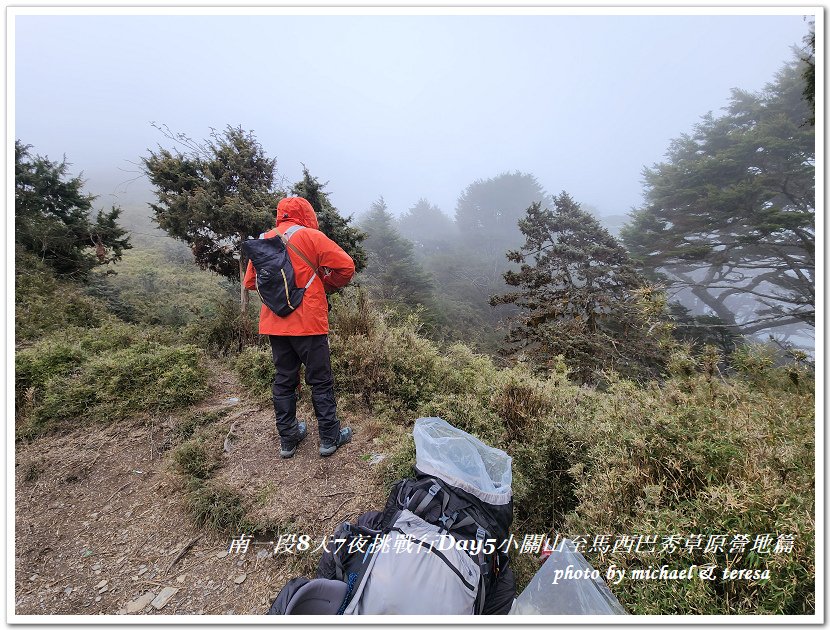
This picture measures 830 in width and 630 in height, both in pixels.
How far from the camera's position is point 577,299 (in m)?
8.29

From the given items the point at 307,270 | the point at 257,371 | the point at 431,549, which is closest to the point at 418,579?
the point at 431,549

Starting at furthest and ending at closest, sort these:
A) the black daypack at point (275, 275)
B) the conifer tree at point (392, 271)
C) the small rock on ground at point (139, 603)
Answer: the conifer tree at point (392, 271)
the black daypack at point (275, 275)
the small rock on ground at point (139, 603)

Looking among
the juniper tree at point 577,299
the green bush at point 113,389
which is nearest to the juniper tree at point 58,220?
the green bush at point 113,389

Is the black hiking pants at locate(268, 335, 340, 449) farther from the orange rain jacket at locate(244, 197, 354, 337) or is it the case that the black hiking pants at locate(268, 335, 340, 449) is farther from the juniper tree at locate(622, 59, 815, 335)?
the juniper tree at locate(622, 59, 815, 335)

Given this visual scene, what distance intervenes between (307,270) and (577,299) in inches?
308

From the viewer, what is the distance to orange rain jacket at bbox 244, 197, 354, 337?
8.34ft

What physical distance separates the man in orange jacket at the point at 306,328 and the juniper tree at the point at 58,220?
779 cm

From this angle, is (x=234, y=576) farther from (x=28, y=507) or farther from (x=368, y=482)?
(x=28, y=507)

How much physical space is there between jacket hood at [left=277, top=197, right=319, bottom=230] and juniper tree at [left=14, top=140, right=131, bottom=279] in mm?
8042

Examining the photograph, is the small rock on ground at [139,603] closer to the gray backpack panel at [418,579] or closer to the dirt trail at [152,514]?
the dirt trail at [152,514]

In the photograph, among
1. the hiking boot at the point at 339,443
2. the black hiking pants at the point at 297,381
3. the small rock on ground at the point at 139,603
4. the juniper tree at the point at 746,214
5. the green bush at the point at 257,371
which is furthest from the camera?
the juniper tree at the point at 746,214

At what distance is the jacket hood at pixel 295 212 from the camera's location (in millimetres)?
2674

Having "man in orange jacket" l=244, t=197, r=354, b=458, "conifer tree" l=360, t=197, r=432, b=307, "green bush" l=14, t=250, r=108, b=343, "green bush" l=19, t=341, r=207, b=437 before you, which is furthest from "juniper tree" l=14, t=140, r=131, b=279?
"conifer tree" l=360, t=197, r=432, b=307

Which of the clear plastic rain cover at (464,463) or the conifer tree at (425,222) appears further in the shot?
the conifer tree at (425,222)
